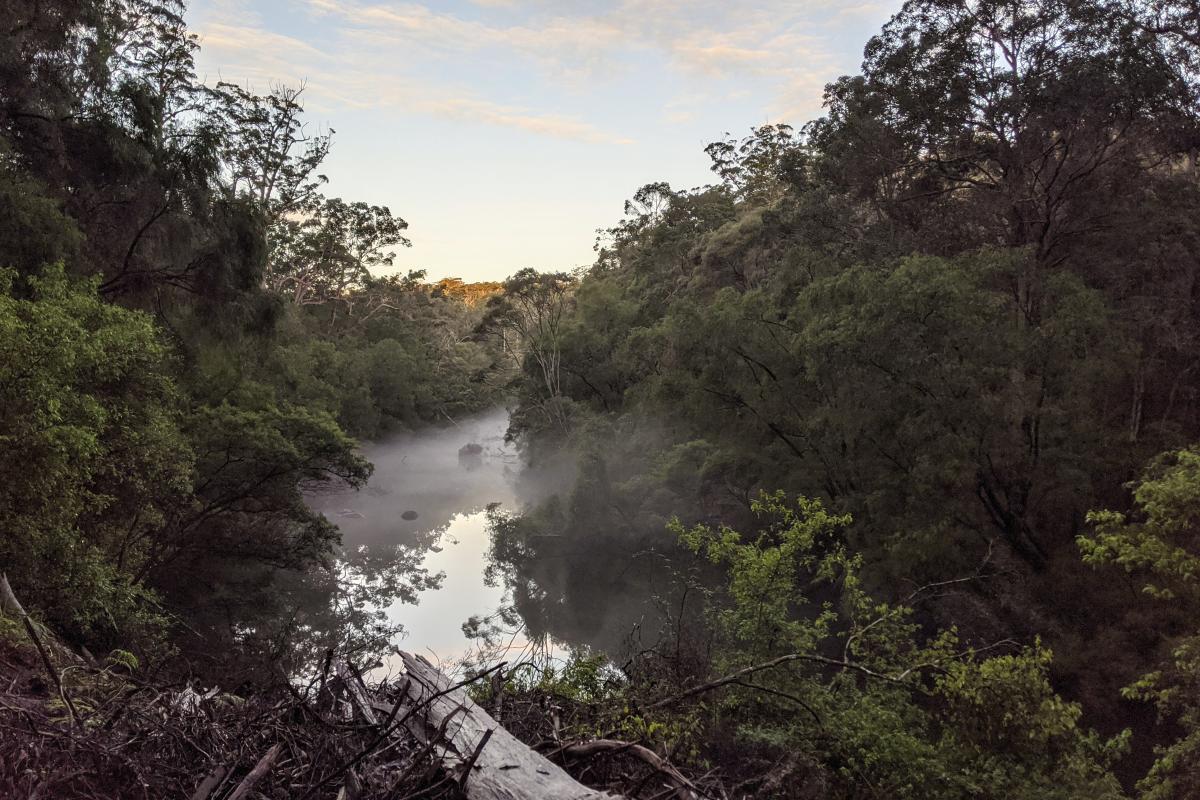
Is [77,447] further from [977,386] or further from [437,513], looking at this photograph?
[437,513]

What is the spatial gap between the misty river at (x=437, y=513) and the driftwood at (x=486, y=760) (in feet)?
36.1

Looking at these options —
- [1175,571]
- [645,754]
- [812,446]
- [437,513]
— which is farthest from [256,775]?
[437,513]

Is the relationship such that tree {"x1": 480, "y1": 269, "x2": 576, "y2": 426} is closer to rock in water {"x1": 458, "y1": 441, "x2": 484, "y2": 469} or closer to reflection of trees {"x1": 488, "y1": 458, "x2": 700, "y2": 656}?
reflection of trees {"x1": 488, "y1": 458, "x2": 700, "y2": 656}

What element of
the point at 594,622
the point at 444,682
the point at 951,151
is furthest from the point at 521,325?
the point at 444,682

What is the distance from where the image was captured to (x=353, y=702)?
3.55 metres

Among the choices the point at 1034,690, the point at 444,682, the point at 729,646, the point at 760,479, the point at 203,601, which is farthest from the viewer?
the point at 760,479

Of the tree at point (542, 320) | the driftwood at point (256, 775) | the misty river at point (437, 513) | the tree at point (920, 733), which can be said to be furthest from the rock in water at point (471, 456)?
the driftwood at point (256, 775)

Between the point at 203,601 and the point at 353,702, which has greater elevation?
the point at 353,702

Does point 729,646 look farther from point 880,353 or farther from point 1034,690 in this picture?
point 880,353

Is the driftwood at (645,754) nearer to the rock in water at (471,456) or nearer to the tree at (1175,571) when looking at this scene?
the tree at (1175,571)

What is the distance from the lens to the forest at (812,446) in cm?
777

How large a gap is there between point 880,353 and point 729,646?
19.2 feet

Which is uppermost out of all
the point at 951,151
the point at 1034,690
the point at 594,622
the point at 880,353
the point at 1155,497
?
the point at 951,151

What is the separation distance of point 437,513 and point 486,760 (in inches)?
1075
